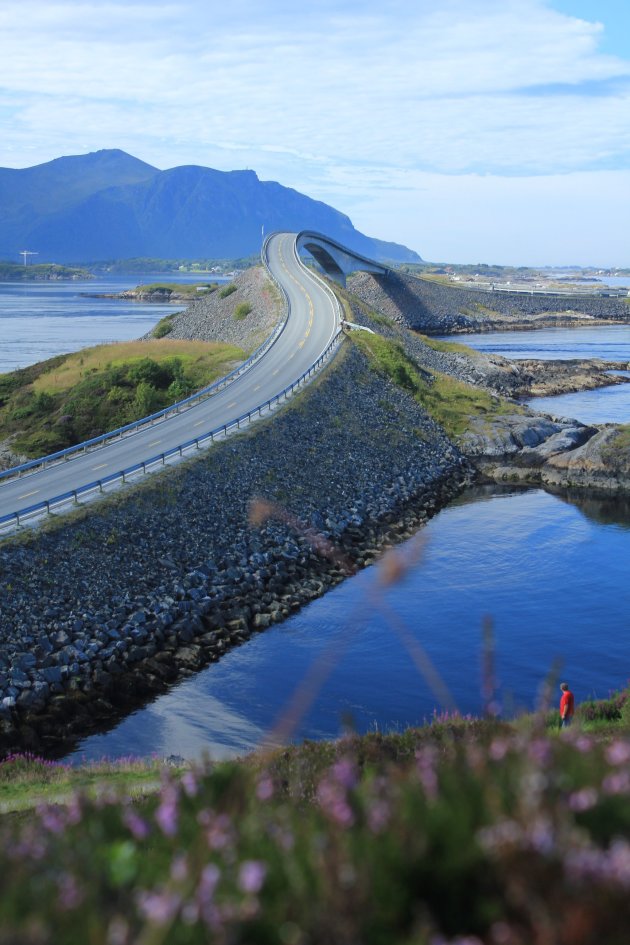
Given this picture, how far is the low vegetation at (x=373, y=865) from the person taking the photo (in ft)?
16.9

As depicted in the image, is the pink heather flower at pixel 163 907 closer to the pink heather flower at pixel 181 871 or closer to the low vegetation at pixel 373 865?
the low vegetation at pixel 373 865

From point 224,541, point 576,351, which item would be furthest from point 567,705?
point 576,351

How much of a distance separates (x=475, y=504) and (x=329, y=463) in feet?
23.0

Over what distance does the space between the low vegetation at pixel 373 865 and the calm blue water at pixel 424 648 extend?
11.2 m

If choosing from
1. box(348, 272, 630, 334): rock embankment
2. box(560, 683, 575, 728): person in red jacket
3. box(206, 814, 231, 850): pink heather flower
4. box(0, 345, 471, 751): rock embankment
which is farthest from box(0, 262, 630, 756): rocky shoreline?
box(348, 272, 630, 334): rock embankment

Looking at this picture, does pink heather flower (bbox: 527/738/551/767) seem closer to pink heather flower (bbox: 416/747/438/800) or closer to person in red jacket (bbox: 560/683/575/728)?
pink heather flower (bbox: 416/747/438/800)

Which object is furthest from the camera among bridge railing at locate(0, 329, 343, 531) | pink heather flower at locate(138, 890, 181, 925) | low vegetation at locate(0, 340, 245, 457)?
low vegetation at locate(0, 340, 245, 457)

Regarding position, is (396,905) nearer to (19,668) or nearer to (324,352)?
(19,668)

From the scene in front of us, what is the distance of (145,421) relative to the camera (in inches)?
1801

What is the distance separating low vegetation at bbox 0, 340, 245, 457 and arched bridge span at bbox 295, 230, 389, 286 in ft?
216

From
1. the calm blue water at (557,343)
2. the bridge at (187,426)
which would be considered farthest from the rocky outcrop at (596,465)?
the calm blue water at (557,343)

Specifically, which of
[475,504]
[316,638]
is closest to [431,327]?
[475,504]

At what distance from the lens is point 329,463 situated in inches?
1758

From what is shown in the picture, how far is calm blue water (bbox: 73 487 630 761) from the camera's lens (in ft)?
74.6
